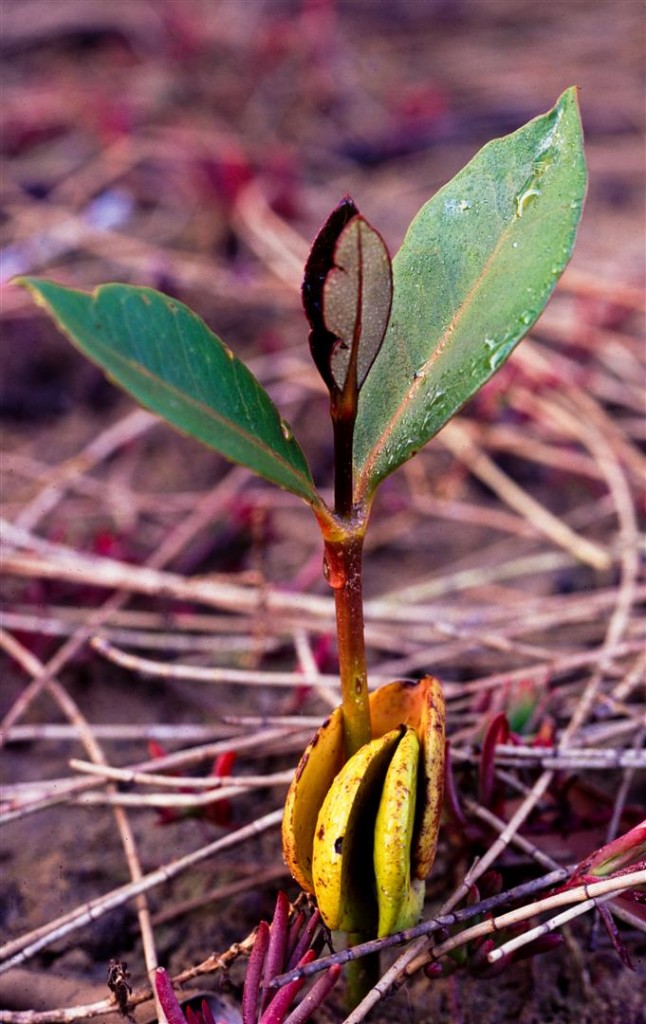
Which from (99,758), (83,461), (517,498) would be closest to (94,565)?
(83,461)

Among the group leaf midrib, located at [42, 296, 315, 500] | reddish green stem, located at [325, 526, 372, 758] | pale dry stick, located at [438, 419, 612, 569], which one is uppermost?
leaf midrib, located at [42, 296, 315, 500]

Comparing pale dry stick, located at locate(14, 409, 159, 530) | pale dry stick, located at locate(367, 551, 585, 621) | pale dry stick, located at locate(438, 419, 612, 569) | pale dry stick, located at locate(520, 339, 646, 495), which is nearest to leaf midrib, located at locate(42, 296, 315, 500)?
pale dry stick, located at locate(367, 551, 585, 621)

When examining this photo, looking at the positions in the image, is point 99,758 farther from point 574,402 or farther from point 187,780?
point 574,402

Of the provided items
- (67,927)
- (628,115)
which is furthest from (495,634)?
(628,115)

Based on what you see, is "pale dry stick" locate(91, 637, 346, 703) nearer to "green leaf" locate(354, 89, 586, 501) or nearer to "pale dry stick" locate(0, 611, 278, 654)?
"pale dry stick" locate(0, 611, 278, 654)

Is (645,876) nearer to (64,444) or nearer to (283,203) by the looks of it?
(64,444)
